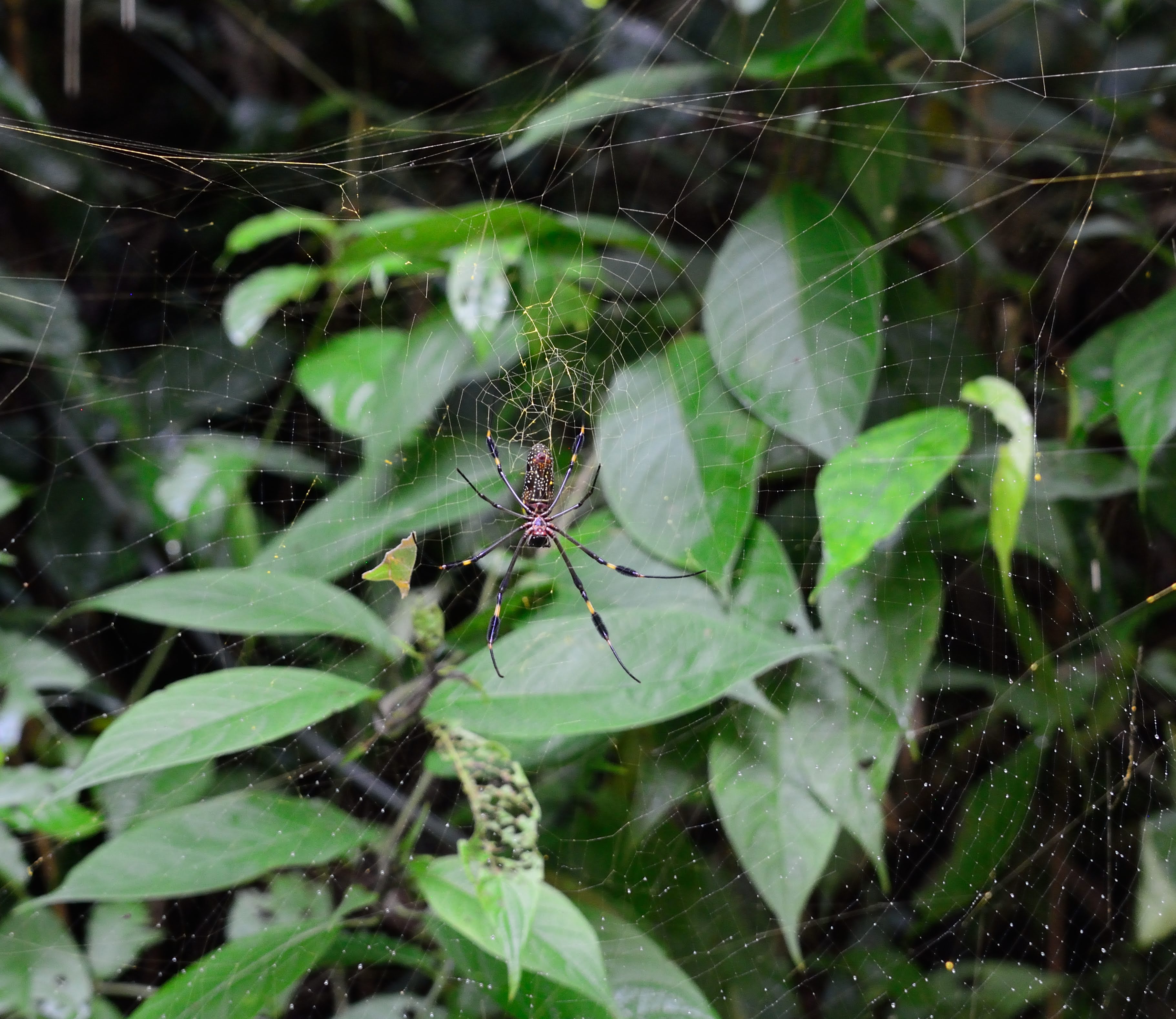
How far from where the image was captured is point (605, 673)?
2.33 feet

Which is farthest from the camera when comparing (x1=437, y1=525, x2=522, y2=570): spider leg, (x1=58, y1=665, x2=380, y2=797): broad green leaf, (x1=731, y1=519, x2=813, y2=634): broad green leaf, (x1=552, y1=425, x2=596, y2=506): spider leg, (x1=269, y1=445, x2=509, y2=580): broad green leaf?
(x1=552, y1=425, x2=596, y2=506): spider leg

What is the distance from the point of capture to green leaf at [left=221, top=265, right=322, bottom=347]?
3.08 ft

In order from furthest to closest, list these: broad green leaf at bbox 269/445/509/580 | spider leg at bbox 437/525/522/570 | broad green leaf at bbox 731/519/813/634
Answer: spider leg at bbox 437/525/522/570
broad green leaf at bbox 269/445/509/580
broad green leaf at bbox 731/519/813/634

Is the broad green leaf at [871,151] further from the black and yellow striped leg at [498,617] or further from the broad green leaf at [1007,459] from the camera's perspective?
the black and yellow striped leg at [498,617]

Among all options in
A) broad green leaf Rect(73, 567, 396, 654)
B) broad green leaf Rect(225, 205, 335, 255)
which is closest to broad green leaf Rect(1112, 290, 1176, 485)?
broad green leaf Rect(73, 567, 396, 654)

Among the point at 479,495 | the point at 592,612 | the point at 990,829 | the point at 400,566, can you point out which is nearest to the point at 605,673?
the point at 592,612

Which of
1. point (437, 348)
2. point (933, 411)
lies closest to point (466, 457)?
point (437, 348)

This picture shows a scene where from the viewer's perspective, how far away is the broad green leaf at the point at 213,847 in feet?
2.29

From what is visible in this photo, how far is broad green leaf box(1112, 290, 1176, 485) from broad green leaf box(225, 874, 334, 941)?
0.93 meters

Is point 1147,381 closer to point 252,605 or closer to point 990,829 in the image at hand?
point 990,829

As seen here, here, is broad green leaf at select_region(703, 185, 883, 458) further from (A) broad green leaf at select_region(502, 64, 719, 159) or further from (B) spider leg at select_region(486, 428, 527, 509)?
(B) spider leg at select_region(486, 428, 527, 509)

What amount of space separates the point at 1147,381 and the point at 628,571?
55 centimetres

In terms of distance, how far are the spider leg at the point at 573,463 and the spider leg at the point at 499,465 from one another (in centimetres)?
5

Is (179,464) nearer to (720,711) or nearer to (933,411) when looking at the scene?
(720,711)
